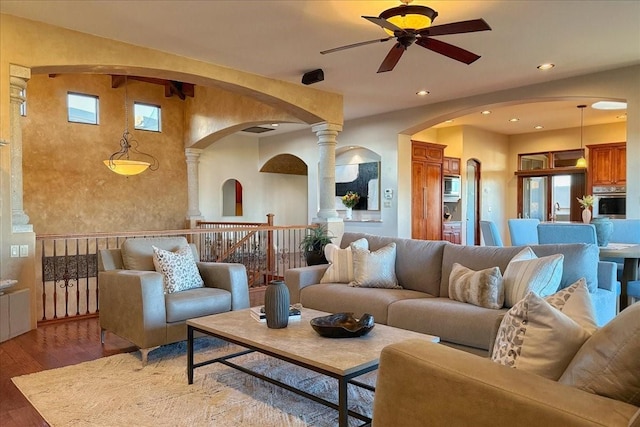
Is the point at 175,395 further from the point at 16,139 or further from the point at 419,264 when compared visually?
the point at 16,139

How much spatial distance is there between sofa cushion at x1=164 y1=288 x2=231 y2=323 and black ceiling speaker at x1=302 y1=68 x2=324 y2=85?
302 cm

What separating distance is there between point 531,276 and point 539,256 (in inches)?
17.6

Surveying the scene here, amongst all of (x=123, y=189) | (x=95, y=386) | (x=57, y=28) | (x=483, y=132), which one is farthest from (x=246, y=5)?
(x=483, y=132)

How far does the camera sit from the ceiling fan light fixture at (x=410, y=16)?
3.18 meters

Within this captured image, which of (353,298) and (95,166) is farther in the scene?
(95,166)

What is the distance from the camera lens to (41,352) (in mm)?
3662

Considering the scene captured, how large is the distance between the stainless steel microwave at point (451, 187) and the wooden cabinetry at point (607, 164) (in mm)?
2570

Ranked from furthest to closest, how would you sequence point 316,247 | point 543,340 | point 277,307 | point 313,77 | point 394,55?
1. point 316,247
2. point 313,77
3. point 394,55
4. point 277,307
5. point 543,340

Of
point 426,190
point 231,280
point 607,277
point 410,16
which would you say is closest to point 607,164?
point 426,190

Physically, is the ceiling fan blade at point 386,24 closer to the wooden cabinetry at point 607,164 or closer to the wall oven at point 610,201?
the wall oven at point 610,201

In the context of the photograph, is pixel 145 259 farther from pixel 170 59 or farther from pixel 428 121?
pixel 428 121

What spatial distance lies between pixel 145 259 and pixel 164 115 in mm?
6796

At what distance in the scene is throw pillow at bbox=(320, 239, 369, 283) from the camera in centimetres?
413

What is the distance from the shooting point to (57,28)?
419 cm
